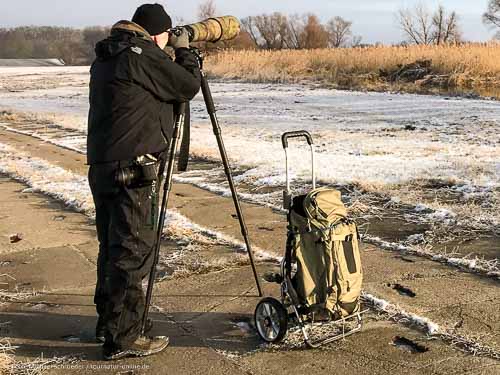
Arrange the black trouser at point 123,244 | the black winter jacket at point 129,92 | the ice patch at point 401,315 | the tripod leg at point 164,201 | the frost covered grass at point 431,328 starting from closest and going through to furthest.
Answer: the black winter jacket at point 129,92 → the black trouser at point 123,244 → the frost covered grass at point 431,328 → the tripod leg at point 164,201 → the ice patch at point 401,315

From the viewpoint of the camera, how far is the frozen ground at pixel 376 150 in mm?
6617

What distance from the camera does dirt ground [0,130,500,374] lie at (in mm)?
3551

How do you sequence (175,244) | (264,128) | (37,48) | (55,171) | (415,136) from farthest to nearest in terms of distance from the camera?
(37,48) < (264,128) < (415,136) < (55,171) < (175,244)

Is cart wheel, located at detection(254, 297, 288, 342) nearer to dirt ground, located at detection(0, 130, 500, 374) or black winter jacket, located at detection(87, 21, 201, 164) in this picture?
dirt ground, located at detection(0, 130, 500, 374)

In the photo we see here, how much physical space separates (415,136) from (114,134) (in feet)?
31.5

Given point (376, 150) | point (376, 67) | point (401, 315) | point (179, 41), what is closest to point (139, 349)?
point (401, 315)

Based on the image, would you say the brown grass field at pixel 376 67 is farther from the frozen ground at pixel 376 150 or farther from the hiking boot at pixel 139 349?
the hiking boot at pixel 139 349

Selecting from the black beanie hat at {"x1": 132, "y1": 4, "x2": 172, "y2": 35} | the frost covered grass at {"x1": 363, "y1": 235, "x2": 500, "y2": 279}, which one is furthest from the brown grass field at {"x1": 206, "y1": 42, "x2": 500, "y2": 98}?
the black beanie hat at {"x1": 132, "y1": 4, "x2": 172, "y2": 35}

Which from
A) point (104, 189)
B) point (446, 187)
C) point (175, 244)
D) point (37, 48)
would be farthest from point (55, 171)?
point (37, 48)

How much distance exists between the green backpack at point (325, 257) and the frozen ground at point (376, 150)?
6.89ft

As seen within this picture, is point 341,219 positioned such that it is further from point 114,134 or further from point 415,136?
point 415,136

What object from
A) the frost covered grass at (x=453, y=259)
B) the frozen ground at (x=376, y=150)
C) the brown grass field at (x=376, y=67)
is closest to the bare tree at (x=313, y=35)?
the brown grass field at (x=376, y=67)

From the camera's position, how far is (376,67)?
28.9 metres

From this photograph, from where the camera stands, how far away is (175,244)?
5820mm
